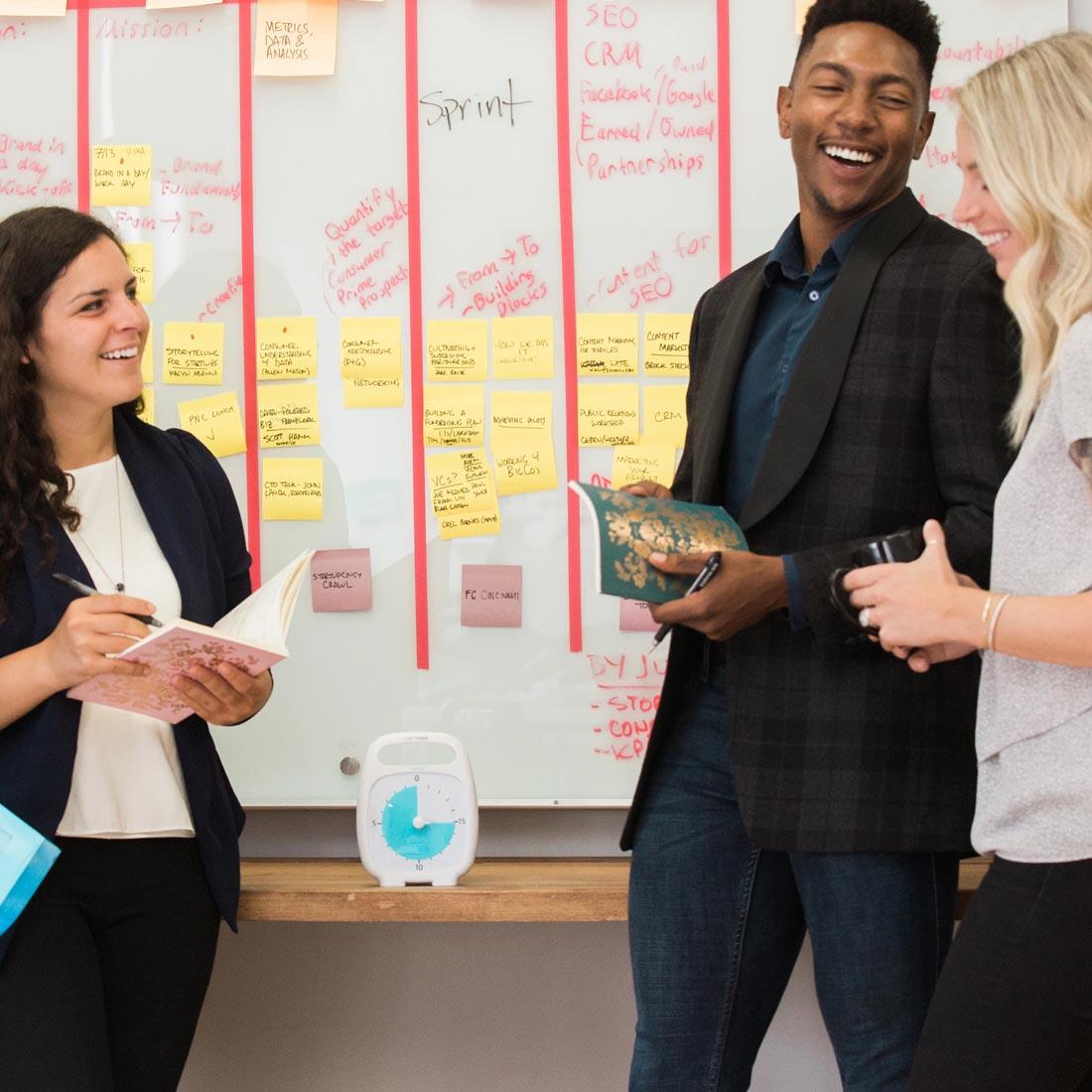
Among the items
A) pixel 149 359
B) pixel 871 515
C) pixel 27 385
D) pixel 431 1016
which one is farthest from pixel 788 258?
pixel 431 1016

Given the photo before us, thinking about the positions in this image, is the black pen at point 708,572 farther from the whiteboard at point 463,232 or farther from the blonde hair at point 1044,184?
the whiteboard at point 463,232

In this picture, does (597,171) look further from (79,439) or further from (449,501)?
(79,439)

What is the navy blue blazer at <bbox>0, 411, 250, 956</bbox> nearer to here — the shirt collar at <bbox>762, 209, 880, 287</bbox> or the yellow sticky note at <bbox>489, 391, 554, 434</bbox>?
the yellow sticky note at <bbox>489, 391, 554, 434</bbox>

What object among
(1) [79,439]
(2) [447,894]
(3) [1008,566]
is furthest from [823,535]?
(1) [79,439]

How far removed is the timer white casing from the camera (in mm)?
1959

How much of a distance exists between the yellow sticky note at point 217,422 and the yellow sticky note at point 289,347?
0.25ft

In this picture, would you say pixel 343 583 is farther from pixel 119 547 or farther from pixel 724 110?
pixel 724 110

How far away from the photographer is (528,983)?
7.94 feet

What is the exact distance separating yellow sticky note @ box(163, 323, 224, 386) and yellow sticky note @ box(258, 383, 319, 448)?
0.09 meters

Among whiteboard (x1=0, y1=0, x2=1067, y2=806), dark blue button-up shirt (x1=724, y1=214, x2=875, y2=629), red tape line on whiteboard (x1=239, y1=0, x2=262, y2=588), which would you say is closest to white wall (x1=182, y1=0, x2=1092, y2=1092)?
whiteboard (x1=0, y1=0, x2=1067, y2=806)

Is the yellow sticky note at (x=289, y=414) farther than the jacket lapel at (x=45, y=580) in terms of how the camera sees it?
Yes

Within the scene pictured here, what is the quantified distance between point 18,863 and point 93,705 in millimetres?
235

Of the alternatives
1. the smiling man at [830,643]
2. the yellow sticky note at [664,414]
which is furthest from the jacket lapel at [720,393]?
the yellow sticky note at [664,414]

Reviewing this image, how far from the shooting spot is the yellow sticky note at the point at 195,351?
89.0 inches
